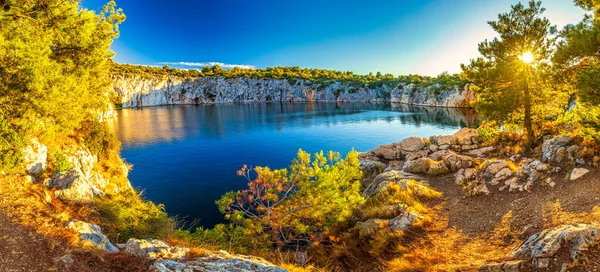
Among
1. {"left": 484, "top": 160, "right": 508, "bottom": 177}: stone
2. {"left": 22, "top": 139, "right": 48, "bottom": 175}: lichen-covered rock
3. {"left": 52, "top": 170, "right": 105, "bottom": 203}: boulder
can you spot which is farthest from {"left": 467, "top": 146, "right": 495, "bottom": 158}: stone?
{"left": 22, "top": 139, "right": 48, "bottom": 175}: lichen-covered rock

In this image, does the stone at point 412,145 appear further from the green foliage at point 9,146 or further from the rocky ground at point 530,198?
the green foliage at point 9,146

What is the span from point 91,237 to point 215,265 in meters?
3.84

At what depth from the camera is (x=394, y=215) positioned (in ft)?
47.7

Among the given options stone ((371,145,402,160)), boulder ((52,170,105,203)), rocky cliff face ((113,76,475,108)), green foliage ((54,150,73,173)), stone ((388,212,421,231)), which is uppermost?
rocky cliff face ((113,76,475,108))

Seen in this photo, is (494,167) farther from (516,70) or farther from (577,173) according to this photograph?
(516,70)

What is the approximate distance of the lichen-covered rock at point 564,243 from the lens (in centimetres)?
697

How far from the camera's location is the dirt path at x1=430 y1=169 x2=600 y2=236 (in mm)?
10570

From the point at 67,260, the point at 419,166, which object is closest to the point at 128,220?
the point at 67,260

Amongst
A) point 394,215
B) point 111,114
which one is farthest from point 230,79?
point 394,215

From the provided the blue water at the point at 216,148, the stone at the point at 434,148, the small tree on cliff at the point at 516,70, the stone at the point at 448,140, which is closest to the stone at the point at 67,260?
the blue water at the point at 216,148

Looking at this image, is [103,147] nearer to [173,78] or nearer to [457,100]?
[457,100]

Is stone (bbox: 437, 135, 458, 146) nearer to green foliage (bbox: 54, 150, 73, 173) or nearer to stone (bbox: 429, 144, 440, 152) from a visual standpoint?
stone (bbox: 429, 144, 440, 152)

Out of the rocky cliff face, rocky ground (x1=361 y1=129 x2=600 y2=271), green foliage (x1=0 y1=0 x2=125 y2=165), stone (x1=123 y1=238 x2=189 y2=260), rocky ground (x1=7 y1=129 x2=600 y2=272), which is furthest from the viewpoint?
the rocky cliff face

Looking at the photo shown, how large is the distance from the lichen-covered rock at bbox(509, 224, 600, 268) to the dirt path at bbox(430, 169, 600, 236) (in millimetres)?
2146
